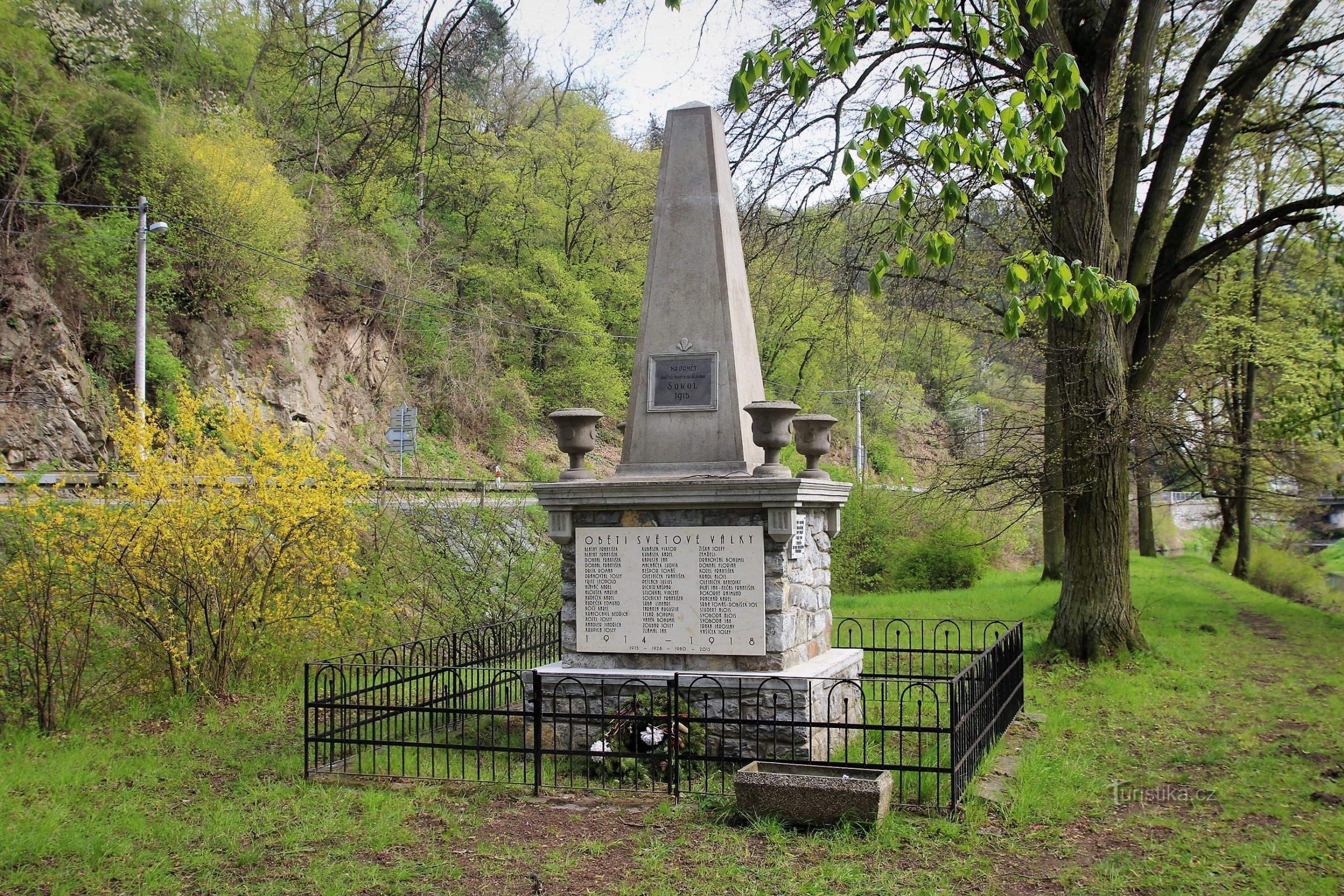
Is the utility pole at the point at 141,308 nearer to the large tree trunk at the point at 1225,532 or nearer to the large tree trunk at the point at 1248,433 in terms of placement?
the large tree trunk at the point at 1248,433

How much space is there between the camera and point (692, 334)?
8266mm

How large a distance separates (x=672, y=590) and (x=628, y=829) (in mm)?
2188

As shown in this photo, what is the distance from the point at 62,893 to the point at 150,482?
177 inches

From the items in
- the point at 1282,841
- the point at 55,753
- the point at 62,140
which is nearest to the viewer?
the point at 1282,841

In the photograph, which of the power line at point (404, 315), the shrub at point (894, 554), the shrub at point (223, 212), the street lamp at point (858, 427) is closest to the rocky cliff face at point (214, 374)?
the power line at point (404, 315)

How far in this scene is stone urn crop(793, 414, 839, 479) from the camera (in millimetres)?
8031

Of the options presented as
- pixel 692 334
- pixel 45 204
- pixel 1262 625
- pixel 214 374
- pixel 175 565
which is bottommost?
pixel 1262 625

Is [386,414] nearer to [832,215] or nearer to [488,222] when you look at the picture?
[488,222]

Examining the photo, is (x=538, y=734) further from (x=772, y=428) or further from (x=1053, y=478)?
(x=1053, y=478)

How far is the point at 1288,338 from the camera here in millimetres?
17562

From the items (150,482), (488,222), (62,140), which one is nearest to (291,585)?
(150,482)

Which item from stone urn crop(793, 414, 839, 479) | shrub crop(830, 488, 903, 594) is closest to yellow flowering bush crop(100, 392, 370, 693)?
stone urn crop(793, 414, 839, 479)

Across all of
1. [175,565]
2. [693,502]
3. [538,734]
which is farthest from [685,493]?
[175,565]

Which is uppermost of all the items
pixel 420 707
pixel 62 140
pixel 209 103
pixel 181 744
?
pixel 209 103
